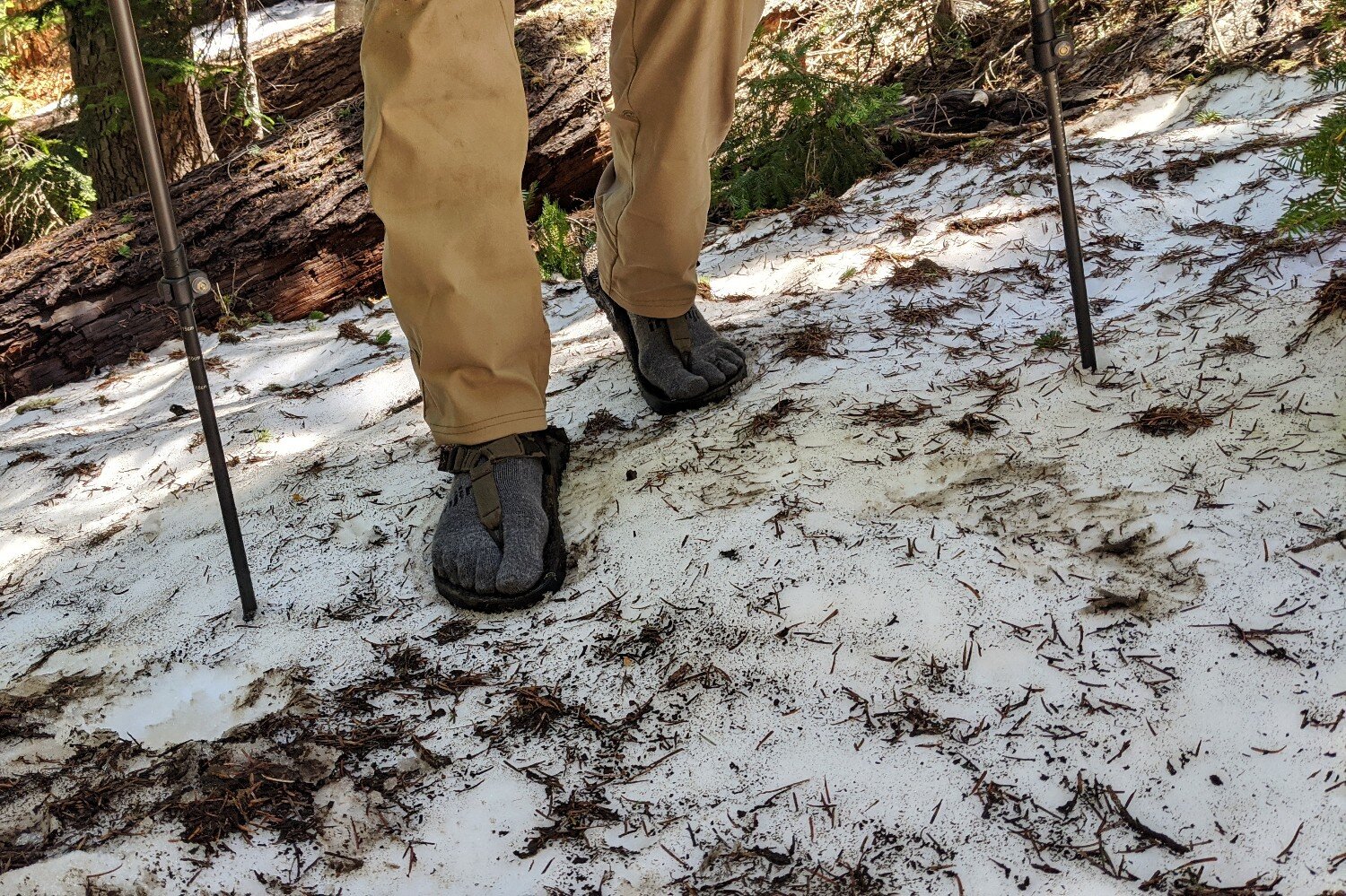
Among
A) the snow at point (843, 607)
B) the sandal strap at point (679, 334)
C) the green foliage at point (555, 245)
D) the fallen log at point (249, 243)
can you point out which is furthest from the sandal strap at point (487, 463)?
the fallen log at point (249, 243)

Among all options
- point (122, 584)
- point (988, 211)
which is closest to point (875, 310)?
point (988, 211)

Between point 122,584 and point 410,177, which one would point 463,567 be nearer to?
point 410,177

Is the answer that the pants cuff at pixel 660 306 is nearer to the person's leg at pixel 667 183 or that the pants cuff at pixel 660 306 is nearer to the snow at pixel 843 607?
the person's leg at pixel 667 183

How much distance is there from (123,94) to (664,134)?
4.39m

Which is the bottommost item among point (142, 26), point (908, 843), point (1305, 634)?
point (908, 843)

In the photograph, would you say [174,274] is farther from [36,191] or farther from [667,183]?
[36,191]

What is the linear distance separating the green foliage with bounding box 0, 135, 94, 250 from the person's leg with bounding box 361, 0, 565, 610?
444 centimetres

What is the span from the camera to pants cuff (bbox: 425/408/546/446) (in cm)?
250

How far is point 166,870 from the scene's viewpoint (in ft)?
5.56

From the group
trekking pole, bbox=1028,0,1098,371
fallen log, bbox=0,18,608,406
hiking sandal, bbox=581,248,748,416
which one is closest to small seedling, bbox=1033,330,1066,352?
trekking pole, bbox=1028,0,1098,371

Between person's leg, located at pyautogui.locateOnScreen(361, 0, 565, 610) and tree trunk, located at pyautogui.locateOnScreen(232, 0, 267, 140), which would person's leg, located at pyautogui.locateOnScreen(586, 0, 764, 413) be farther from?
tree trunk, located at pyautogui.locateOnScreen(232, 0, 267, 140)

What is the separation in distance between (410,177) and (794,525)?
116cm

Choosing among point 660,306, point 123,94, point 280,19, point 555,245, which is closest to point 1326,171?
point 660,306

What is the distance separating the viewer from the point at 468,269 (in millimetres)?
2348
